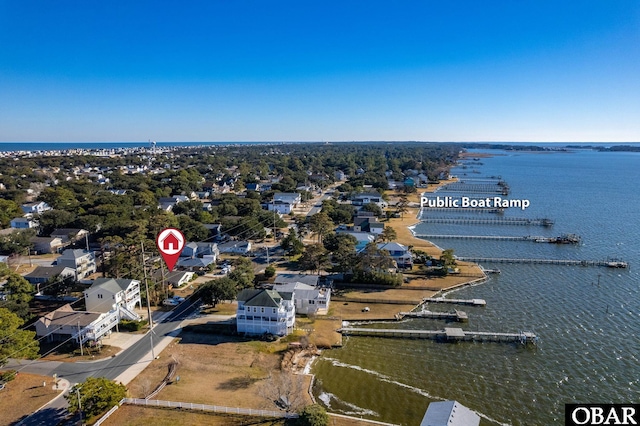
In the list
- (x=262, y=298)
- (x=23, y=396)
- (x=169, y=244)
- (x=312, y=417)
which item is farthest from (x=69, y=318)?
(x=312, y=417)

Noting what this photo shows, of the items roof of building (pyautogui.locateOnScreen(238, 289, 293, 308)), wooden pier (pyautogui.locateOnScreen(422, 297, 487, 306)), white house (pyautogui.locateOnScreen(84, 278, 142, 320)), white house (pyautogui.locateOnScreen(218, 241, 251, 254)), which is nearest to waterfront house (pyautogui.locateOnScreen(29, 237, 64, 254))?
white house (pyautogui.locateOnScreen(218, 241, 251, 254))

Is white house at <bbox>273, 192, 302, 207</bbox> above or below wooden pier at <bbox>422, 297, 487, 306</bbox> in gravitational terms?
above

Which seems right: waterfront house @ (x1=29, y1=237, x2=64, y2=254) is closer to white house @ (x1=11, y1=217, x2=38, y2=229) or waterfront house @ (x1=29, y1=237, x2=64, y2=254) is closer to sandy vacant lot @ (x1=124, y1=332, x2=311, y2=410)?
white house @ (x1=11, y1=217, x2=38, y2=229)

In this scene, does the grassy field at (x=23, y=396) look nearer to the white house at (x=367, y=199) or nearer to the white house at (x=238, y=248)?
the white house at (x=238, y=248)

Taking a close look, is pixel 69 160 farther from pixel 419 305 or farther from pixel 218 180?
pixel 419 305

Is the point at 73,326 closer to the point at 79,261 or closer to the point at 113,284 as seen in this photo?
the point at 113,284

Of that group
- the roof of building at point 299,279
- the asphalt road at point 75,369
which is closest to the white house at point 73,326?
the asphalt road at point 75,369
